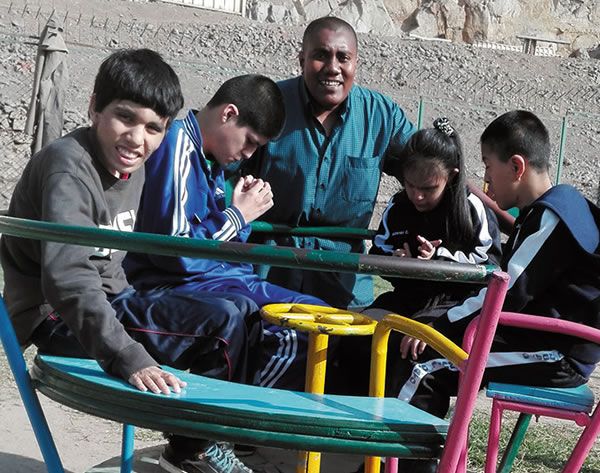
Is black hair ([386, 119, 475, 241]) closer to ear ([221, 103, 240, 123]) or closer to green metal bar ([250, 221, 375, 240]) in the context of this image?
green metal bar ([250, 221, 375, 240])

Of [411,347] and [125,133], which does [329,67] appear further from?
[125,133]

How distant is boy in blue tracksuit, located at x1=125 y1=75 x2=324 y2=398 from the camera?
3.35 meters

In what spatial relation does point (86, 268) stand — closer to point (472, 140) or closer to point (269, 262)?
point (269, 262)

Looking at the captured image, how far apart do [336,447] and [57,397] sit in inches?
27.9

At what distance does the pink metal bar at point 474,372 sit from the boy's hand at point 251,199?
1552 millimetres

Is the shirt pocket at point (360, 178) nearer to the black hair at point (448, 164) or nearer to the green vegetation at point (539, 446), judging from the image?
the black hair at point (448, 164)

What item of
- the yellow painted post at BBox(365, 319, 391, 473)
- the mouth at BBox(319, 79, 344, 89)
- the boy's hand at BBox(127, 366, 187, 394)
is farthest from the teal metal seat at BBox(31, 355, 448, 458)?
the mouth at BBox(319, 79, 344, 89)

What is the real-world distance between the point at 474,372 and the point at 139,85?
1.31 meters

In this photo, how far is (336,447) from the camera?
224 centimetres

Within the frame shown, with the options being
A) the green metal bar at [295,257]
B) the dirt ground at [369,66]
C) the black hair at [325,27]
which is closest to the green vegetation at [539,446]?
the black hair at [325,27]

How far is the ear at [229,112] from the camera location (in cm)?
370

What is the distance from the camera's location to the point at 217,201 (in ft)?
12.3

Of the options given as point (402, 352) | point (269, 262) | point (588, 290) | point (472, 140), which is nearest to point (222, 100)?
point (402, 352)

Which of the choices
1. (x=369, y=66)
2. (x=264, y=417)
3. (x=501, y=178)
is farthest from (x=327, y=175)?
(x=369, y=66)
